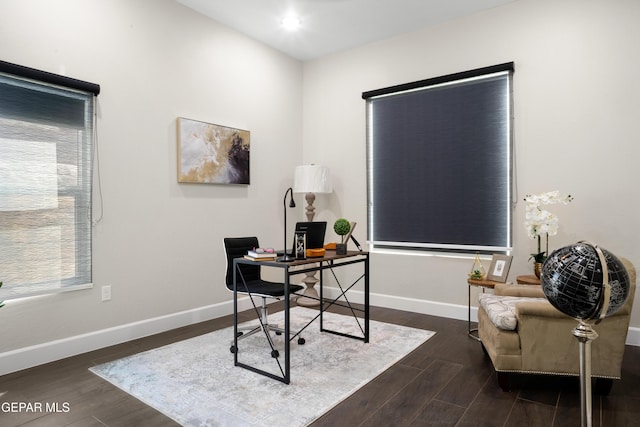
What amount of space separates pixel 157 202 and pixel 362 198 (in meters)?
2.33

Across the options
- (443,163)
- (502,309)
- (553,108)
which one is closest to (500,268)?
(502,309)

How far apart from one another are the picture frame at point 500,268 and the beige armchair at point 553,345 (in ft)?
3.16

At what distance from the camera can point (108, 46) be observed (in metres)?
3.34

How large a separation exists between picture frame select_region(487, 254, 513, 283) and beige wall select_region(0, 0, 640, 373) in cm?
42

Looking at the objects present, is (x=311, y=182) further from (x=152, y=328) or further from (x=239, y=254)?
(x=152, y=328)

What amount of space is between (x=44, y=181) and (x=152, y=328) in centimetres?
153

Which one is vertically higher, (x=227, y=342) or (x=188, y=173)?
(x=188, y=173)

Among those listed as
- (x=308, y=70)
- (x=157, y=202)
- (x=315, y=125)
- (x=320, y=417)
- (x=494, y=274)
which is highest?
(x=308, y=70)

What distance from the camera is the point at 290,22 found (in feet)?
13.9

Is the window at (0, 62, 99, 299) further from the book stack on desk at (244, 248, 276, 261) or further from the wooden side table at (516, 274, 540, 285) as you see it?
the wooden side table at (516, 274, 540, 285)

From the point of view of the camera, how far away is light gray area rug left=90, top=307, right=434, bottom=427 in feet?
7.34

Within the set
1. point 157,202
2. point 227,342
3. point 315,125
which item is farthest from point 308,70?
point 227,342

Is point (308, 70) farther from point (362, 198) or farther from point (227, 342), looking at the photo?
point (227, 342)

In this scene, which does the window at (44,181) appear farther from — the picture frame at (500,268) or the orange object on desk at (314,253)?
the picture frame at (500,268)
